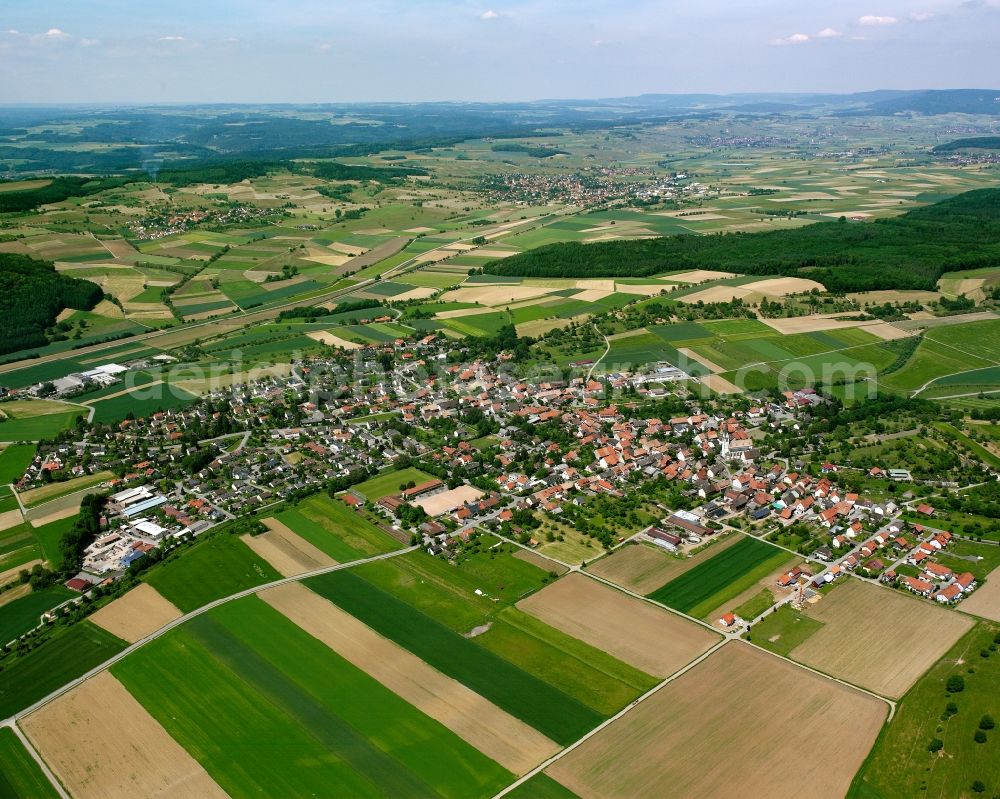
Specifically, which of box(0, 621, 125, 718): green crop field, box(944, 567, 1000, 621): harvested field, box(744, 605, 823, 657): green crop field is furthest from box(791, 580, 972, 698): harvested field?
box(0, 621, 125, 718): green crop field

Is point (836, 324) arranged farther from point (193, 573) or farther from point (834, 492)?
point (193, 573)

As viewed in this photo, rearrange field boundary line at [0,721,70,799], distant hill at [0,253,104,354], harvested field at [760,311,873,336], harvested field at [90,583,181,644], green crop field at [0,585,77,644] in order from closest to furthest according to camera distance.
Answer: field boundary line at [0,721,70,799], harvested field at [90,583,181,644], green crop field at [0,585,77,644], harvested field at [760,311,873,336], distant hill at [0,253,104,354]

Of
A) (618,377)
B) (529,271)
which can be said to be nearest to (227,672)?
(618,377)

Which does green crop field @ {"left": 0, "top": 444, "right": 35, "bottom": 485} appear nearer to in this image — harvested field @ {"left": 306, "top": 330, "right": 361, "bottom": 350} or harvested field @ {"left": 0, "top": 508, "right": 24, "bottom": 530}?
harvested field @ {"left": 0, "top": 508, "right": 24, "bottom": 530}

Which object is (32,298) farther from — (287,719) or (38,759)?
(287,719)

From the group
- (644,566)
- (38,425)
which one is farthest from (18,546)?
(644,566)

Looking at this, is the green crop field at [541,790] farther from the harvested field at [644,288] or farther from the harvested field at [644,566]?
the harvested field at [644,288]
